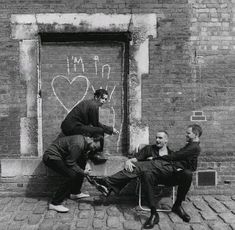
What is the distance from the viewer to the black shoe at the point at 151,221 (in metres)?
4.89

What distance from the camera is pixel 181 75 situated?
639 cm

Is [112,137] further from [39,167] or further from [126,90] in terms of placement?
[39,167]

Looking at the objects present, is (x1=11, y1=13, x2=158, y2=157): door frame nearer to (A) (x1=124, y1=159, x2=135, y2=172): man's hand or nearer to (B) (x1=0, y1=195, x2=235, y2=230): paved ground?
(A) (x1=124, y1=159, x2=135, y2=172): man's hand

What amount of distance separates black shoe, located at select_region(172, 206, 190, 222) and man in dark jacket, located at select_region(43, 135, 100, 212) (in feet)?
4.67

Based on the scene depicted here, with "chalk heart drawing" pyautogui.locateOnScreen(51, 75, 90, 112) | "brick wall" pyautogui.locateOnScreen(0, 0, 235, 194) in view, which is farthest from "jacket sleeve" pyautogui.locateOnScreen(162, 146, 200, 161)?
"chalk heart drawing" pyautogui.locateOnScreen(51, 75, 90, 112)

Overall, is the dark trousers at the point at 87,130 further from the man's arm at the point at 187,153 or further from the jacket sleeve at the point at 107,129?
the man's arm at the point at 187,153

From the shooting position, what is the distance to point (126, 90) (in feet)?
21.5

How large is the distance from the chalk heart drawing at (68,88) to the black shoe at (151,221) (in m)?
2.50

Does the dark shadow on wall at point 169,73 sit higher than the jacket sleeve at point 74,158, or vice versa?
the dark shadow on wall at point 169,73

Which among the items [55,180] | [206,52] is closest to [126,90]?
[206,52]

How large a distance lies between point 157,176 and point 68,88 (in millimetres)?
2290

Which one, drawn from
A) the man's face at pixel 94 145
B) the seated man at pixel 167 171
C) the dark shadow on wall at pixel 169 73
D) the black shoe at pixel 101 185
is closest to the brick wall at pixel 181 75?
the dark shadow on wall at pixel 169 73

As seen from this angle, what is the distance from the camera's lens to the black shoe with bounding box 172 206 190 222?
5.13 metres

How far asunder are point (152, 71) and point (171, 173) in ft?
6.16
